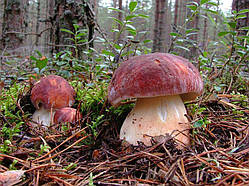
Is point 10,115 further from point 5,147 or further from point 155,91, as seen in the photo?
point 155,91

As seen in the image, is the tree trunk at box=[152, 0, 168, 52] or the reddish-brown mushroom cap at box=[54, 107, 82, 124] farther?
the tree trunk at box=[152, 0, 168, 52]

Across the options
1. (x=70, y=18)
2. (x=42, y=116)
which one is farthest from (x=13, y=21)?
(x=42, y=116)

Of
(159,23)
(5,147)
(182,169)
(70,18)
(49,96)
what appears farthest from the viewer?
(159,23)

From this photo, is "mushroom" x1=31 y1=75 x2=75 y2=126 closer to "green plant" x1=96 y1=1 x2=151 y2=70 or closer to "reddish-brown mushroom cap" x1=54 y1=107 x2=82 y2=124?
"reddish-brown mushroom cap" x1=54 y1=107 x2=82 y2=124

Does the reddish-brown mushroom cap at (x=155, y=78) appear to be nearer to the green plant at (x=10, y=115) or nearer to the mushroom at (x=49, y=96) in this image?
the mushroom at (x=49, y=96)

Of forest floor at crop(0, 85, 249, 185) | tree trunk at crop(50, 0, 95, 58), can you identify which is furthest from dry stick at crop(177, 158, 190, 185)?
tree trunk at crop(50, 0, 95, 58)

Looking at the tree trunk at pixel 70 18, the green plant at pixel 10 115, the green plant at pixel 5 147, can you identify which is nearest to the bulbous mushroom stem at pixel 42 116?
the green plant at pixel 10 115
